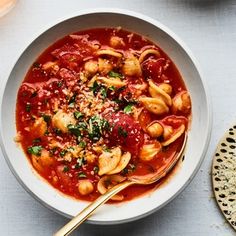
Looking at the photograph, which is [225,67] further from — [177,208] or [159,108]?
[177,208]

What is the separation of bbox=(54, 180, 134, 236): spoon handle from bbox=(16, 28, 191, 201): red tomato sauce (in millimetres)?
94

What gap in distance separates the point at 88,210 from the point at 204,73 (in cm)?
109

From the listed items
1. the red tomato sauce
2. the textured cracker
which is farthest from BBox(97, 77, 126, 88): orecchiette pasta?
the textured cracker

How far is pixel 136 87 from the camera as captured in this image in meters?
3.46

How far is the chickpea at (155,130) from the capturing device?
3409mm

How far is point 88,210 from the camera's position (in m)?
3.26

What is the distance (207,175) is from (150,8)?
105 centimetres

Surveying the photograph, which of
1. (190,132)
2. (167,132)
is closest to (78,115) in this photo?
(167,132)

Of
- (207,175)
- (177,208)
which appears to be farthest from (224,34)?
(177,208)

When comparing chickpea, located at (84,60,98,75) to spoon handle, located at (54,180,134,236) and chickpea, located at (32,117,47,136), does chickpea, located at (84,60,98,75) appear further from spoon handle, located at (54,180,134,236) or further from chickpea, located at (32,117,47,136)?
spoon handle, located at (54,180,134,236)

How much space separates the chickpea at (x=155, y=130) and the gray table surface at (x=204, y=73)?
364mm

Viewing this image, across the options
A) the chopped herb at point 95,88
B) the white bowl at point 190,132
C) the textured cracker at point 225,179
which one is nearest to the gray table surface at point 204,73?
the textured cracker at point 225,179

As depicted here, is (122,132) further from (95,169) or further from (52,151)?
(52,151)

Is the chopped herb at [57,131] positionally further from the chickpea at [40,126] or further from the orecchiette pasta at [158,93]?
the orecchiette pasta at [158,93]
